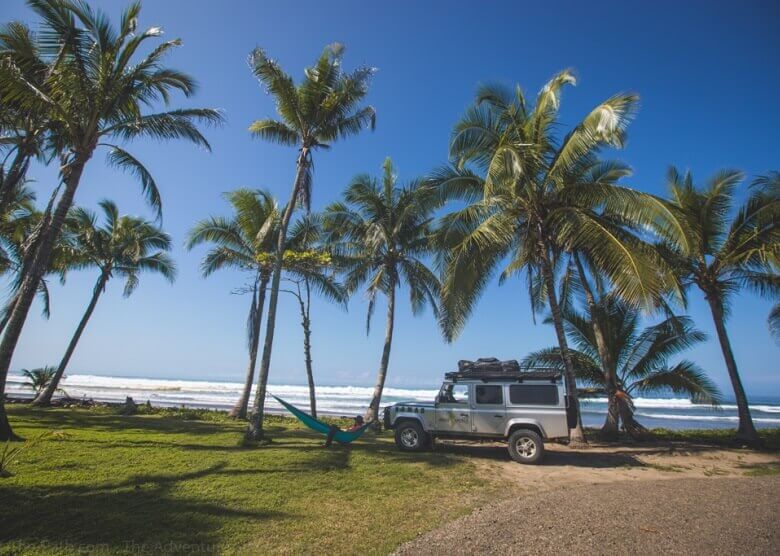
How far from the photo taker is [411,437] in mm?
9984

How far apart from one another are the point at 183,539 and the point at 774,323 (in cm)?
2181

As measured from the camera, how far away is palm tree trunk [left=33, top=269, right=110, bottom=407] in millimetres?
16391

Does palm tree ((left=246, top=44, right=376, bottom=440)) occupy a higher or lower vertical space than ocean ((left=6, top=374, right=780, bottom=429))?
higher

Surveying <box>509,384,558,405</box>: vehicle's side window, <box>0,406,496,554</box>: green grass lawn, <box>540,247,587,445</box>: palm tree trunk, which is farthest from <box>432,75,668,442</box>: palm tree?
<box>0,406,496,554</box>: green grass lawn

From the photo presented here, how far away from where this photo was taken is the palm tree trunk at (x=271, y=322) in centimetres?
1011

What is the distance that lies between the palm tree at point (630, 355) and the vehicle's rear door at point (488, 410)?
20.6 feet

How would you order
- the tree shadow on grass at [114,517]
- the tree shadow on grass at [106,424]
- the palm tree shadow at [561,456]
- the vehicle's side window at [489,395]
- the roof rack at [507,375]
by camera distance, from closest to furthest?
1. the tree shadow on grass at [114,517]
2. the roof rack at [507,375]
3. the palm tree shadow at [561,456]
4. the vehicle's side window at [489,395]
5. the tree shadow on grass at [106,424]

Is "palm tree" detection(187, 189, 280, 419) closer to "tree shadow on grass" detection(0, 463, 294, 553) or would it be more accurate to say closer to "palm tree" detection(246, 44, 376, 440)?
"palm tree" detection(246, 44, 376, 440)

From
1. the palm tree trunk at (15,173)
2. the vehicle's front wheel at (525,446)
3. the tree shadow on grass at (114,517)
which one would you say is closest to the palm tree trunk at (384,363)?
the vehicle's front wheel at (525,446)

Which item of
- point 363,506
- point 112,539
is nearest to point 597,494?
point 363,506

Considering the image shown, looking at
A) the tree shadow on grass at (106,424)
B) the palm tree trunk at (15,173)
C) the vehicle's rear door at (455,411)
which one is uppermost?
the palm tree trunk at (15,173)

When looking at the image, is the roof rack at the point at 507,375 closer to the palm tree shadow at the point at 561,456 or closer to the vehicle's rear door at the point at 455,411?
the vehicle's rear door at the point at 455,411

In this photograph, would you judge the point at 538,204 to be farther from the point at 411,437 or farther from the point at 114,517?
the point at 114,517

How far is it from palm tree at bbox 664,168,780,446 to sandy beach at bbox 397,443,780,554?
209 inches
